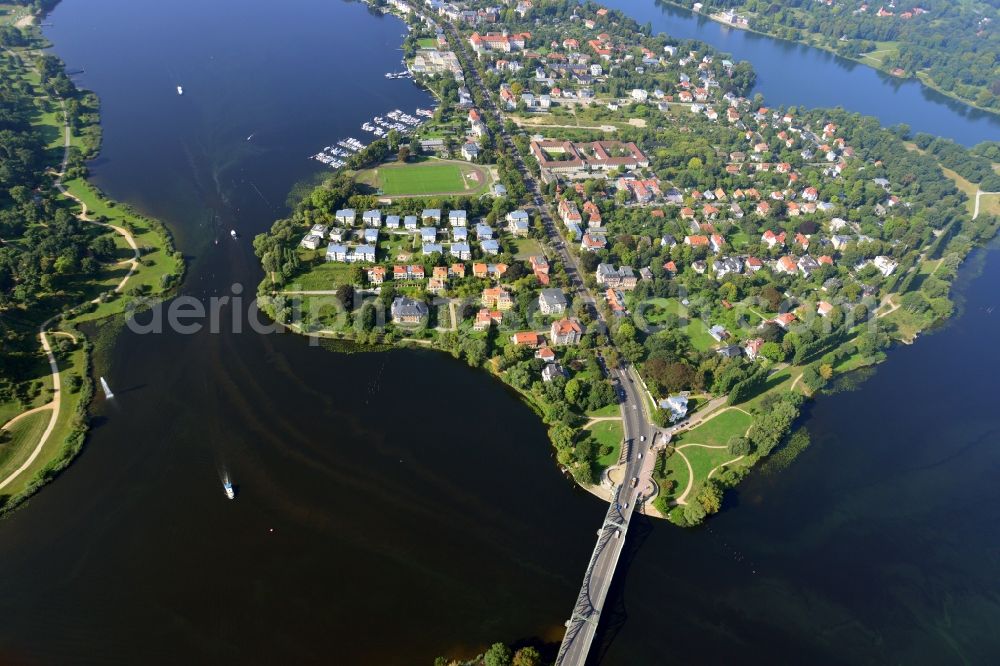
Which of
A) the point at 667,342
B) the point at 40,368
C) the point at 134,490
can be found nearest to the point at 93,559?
the point at 134,490

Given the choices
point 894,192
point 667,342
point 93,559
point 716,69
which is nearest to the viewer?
point 93,559

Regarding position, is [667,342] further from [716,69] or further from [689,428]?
[716,69]

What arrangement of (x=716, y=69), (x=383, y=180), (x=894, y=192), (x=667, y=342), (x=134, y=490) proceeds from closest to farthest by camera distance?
(x=134, y=490), (x=667, y=342), (x=383, y=180), (x=894, y=192), (x=716, y=69)

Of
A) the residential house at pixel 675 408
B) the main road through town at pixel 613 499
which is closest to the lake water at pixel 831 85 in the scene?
the main road through town at pixel 613 499

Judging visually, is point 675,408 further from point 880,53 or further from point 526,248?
point 880,53

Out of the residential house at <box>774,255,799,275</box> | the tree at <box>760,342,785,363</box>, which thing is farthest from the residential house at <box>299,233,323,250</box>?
the residential house at <box>774,255,799,275</box>

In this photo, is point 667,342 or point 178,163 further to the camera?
point 178,163
